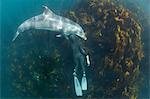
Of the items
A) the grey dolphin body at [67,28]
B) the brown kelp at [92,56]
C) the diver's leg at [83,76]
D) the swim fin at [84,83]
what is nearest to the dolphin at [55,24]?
the grey dolphin body at [67,28]

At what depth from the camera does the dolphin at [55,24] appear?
9586 millimetres

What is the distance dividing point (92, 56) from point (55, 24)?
116 cm

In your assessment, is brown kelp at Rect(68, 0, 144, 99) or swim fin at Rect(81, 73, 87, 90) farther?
brown kelp at Rect(68, 0, 144, 99)

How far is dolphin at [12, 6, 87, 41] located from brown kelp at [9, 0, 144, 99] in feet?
1.15

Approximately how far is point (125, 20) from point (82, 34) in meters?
1.15

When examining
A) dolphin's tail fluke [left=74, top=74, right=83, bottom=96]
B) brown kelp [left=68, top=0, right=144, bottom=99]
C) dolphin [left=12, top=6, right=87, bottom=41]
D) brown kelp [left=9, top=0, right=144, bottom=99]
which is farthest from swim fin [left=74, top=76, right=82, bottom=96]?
dolphin [left=12, top=6, right=87, bottom=41]

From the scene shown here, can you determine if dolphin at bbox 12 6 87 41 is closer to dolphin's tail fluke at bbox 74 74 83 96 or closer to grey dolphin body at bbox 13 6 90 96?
grey dolphin body at bbox 13 6 90 96

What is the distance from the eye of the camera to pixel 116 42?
9914mm

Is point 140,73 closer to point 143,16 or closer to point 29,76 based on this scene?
point 143,16

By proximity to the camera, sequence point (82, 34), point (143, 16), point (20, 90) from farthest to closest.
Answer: point (143, 16) < point (20, 90) < point (82, 34)

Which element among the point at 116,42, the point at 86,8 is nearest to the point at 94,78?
the point at 116,42

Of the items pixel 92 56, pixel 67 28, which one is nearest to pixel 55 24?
pixel 67 28

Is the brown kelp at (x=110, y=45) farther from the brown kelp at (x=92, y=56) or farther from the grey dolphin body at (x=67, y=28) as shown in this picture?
the grey dolphin body at (x=67, y=28)

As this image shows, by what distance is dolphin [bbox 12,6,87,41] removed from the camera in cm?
959
